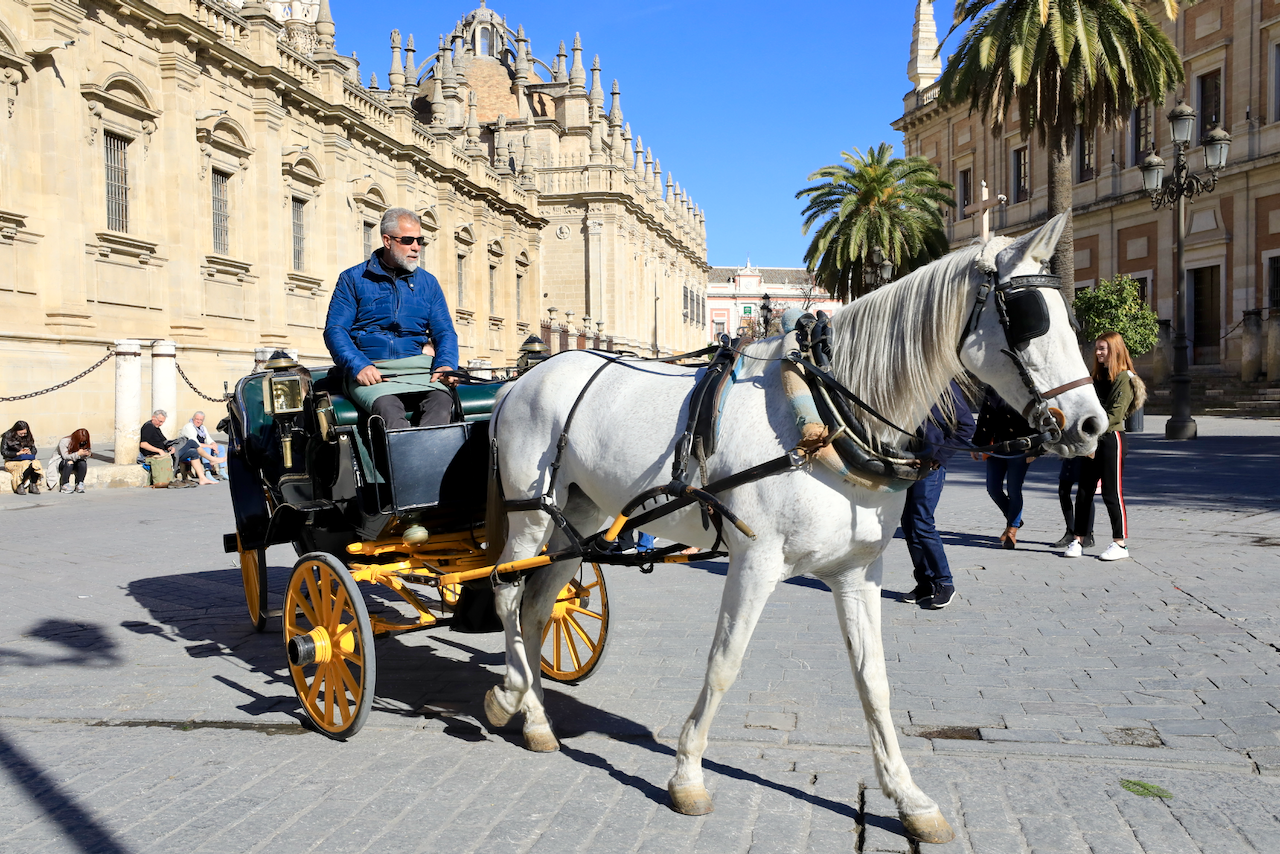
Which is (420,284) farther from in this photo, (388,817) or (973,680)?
(973,680)

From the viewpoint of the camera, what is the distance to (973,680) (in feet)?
16.5

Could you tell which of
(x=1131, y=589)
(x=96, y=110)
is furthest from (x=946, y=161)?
(x=1131, y=589)

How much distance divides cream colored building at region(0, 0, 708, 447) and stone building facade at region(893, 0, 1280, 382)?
18.4 m

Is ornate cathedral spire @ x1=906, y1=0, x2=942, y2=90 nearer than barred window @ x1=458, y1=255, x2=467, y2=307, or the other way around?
barred window @ x1=458, y1=255, x2=467, y2=307

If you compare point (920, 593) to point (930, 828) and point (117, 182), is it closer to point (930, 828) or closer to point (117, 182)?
point (930, 828)

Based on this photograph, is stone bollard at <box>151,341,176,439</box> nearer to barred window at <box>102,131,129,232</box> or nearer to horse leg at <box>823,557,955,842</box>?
barred window at <box>102,131,129,232</box>

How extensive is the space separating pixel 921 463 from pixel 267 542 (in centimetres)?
378

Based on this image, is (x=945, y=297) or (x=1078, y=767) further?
(x=1078, y=767)

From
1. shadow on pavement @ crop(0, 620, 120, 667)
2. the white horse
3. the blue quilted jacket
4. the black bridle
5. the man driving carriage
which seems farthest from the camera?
shadow on pavement @ crop(0, 620, 120, 667)

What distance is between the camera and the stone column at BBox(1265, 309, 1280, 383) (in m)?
26.7

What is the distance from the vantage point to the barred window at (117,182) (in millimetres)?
20859

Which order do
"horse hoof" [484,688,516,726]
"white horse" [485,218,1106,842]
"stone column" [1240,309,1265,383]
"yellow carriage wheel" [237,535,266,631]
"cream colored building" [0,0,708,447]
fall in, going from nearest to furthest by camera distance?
"white horse" [485,218,1106,842] < "horse hoof" [484,688,516,726] < "yellow carriage wheel" [237,535,266,631] < "cream colored building" [0,0,708,447] < "stone column" [1240,309,1265,383]

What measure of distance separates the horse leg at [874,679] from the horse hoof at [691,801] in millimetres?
615

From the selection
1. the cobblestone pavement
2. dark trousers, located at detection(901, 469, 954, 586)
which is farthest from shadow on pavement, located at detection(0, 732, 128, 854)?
dark trousers, located at detection(901, 469, 954, 586)
